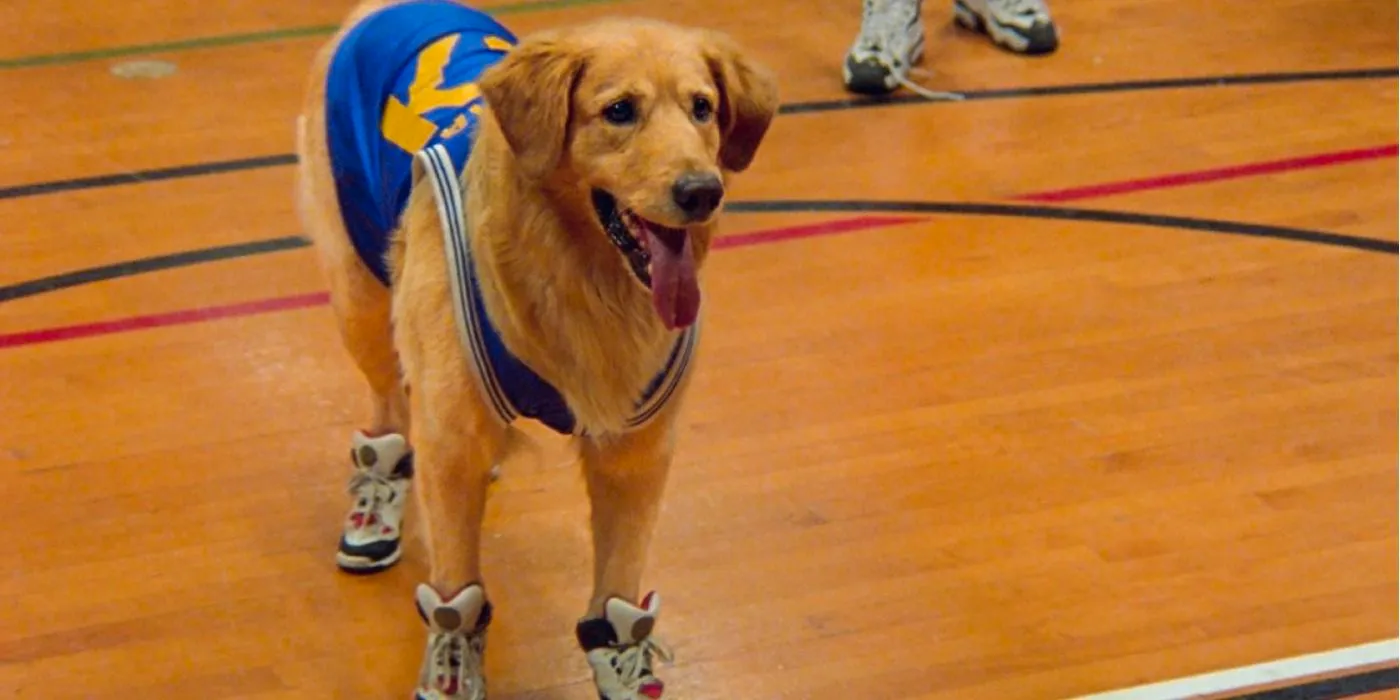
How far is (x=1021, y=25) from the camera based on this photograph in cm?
535

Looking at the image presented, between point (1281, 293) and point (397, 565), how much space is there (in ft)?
6.76

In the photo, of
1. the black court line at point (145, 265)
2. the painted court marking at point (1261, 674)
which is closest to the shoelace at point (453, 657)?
the painted court marking at point (1261, 674)

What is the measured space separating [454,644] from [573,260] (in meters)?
0.63

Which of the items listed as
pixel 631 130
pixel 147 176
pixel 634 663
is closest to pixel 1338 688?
pixel 634 663

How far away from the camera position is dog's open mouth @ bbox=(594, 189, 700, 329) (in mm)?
2125

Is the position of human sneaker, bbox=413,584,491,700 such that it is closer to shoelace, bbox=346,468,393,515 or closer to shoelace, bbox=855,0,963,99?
shoelace, bbox=346,468,393,515

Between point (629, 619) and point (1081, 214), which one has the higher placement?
point (629, 619)

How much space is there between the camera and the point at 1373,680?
2.66 meters

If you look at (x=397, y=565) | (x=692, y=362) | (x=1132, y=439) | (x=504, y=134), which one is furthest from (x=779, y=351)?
(x=504, y=134)

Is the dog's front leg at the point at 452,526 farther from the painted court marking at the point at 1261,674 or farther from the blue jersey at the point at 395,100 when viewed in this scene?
the painted court marking at the point at 1261,674

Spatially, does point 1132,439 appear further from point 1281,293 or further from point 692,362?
point 692,362

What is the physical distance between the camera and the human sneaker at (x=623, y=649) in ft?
8.13

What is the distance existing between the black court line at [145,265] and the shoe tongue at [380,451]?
1126 mm

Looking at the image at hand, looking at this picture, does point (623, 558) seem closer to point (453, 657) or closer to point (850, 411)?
point (453, 657)
